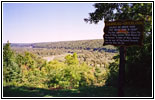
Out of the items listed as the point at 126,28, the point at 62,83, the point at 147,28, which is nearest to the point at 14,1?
the point at 126,28

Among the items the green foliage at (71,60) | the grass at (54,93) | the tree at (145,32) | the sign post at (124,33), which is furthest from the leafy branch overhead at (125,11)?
the green foliage at (71,60)

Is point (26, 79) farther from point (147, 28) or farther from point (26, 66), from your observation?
point (147, 28)

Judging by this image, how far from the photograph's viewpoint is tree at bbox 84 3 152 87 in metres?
10.5

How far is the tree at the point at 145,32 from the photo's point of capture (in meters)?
10.5

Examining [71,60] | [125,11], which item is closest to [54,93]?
[125,11]

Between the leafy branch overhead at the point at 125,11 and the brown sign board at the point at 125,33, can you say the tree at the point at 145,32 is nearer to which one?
the leafy branch overhead at the point at 125,11

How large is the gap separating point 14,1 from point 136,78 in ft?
35.0

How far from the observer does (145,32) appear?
11.0 m

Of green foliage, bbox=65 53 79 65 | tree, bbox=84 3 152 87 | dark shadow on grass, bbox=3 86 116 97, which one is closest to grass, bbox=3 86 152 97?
dark shadow on grass, bbox=3 86 116 97

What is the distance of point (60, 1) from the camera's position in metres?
8.71

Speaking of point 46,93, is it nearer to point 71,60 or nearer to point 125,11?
point 125,11

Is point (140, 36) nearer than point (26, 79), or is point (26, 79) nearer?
point (140, 36)

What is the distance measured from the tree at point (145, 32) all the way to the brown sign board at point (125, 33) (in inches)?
122

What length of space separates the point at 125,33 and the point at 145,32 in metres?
4.45
